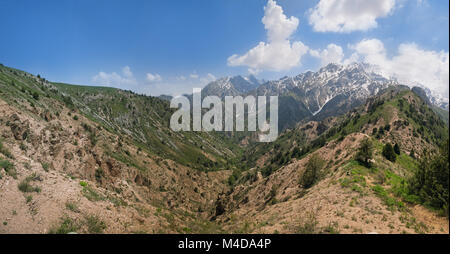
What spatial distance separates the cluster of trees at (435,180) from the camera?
14.2 m

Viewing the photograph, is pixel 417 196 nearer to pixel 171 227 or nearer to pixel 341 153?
pixel 171 227

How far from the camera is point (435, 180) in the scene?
1473 centimetres

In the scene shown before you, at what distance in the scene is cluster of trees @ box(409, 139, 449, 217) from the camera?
14230mm

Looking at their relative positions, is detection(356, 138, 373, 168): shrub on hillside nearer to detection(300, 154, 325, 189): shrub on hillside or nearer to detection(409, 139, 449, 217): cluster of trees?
detection(300, 154, 325, 189): shrub on hillside

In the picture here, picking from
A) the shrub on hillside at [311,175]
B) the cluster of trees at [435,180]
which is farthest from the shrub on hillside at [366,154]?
the cluster of trees at [435,180]

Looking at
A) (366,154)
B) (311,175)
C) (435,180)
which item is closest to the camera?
(435,180)

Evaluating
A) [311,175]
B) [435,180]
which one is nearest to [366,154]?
[311,175]

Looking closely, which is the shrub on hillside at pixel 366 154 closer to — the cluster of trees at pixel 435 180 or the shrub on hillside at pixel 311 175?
the shrub on hillside at pixel 311 175

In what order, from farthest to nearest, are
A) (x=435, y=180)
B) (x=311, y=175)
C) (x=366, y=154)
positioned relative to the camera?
(x=311, y=175), (x=366, y=154), (x=435, y=180)

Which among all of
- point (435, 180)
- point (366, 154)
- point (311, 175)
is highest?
point (366, 154)

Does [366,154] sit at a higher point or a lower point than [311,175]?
higher

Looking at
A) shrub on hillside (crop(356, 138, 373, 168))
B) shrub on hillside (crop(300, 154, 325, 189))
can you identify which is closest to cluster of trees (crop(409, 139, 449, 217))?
shrub on hillside (crop(356, 138, 373, 168))

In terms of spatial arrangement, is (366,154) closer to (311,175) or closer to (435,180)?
(311,175)
